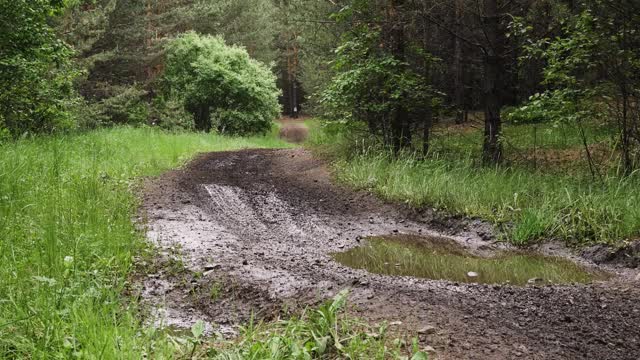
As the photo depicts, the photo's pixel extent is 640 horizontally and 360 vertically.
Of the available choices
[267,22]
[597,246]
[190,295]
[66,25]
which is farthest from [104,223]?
[267,22]

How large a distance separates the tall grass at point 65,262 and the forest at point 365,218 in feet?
0.08

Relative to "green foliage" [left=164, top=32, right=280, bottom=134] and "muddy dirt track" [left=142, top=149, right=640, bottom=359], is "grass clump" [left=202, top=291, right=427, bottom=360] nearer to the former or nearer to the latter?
"muddy dirt track" [left=142, top=149, right=640, bottom=359]

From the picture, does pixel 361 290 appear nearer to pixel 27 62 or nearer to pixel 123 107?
pixel 27 62

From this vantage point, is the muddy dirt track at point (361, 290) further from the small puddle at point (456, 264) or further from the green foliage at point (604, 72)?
the green foliage at point (604, 72)

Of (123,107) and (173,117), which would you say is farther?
(173,117)

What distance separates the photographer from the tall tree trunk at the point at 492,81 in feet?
30.1

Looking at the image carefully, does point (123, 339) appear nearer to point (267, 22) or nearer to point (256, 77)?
point (256, 77)

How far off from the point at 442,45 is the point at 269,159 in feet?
18.8

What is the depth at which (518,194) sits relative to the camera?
719 centimetres

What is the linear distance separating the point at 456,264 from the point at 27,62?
8.70 meters

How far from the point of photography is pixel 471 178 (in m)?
8.32

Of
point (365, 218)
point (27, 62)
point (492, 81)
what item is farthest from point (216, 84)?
point (365, 218)

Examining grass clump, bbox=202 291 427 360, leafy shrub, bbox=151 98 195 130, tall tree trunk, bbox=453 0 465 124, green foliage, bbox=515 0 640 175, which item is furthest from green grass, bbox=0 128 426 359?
leafy shrub, bbox=151 98 195 130

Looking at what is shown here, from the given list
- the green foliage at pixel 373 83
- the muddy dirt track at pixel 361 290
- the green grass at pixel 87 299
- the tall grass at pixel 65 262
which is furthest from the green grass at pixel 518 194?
the tall grass at pixel 65 262
